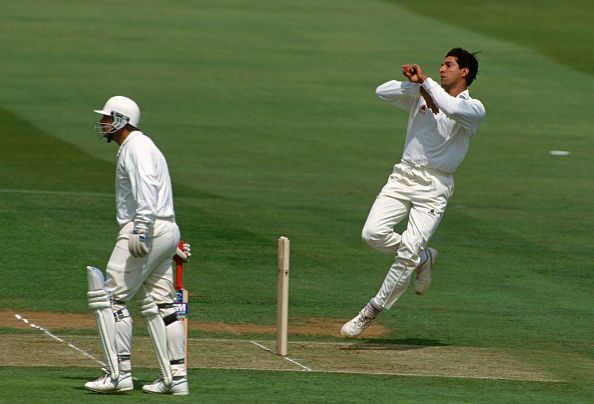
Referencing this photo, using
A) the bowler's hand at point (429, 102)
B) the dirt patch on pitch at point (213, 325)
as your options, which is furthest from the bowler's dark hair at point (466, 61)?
the dirt patch on pitch at point (213, 325)

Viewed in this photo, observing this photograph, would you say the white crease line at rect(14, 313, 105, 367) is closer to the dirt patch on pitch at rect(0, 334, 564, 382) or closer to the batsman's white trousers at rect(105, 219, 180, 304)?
the dirt patch on pitch at rect(0, 334, 564, 382)

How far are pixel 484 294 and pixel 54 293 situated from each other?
449 cm

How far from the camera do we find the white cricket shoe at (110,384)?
9656 millimetres

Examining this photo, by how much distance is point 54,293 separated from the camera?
46.0 feet

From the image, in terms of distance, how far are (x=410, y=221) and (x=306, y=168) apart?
11.3 metres

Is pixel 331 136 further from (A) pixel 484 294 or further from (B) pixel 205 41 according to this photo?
(A) pixel 484 294

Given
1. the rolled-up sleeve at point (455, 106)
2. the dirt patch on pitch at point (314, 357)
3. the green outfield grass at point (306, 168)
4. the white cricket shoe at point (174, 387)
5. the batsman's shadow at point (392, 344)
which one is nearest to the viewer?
the white cricket shoe at point (174, 387)

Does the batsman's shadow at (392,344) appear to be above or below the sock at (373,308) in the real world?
below

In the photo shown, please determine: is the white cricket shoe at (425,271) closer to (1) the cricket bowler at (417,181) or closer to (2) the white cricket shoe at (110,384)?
(1) the cricket bowler at (417,181)

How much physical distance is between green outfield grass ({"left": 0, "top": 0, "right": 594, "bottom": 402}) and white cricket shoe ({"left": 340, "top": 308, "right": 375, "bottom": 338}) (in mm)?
382

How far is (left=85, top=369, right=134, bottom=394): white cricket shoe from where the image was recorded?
9.66m

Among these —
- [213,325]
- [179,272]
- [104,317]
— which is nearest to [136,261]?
[104,317]

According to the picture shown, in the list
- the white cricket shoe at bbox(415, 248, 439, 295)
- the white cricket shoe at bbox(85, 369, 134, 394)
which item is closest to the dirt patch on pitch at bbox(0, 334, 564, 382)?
the white cricket shoe at bbox(415, 248, 439, 295)

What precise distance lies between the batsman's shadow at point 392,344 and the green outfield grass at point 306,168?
0.22 ft
